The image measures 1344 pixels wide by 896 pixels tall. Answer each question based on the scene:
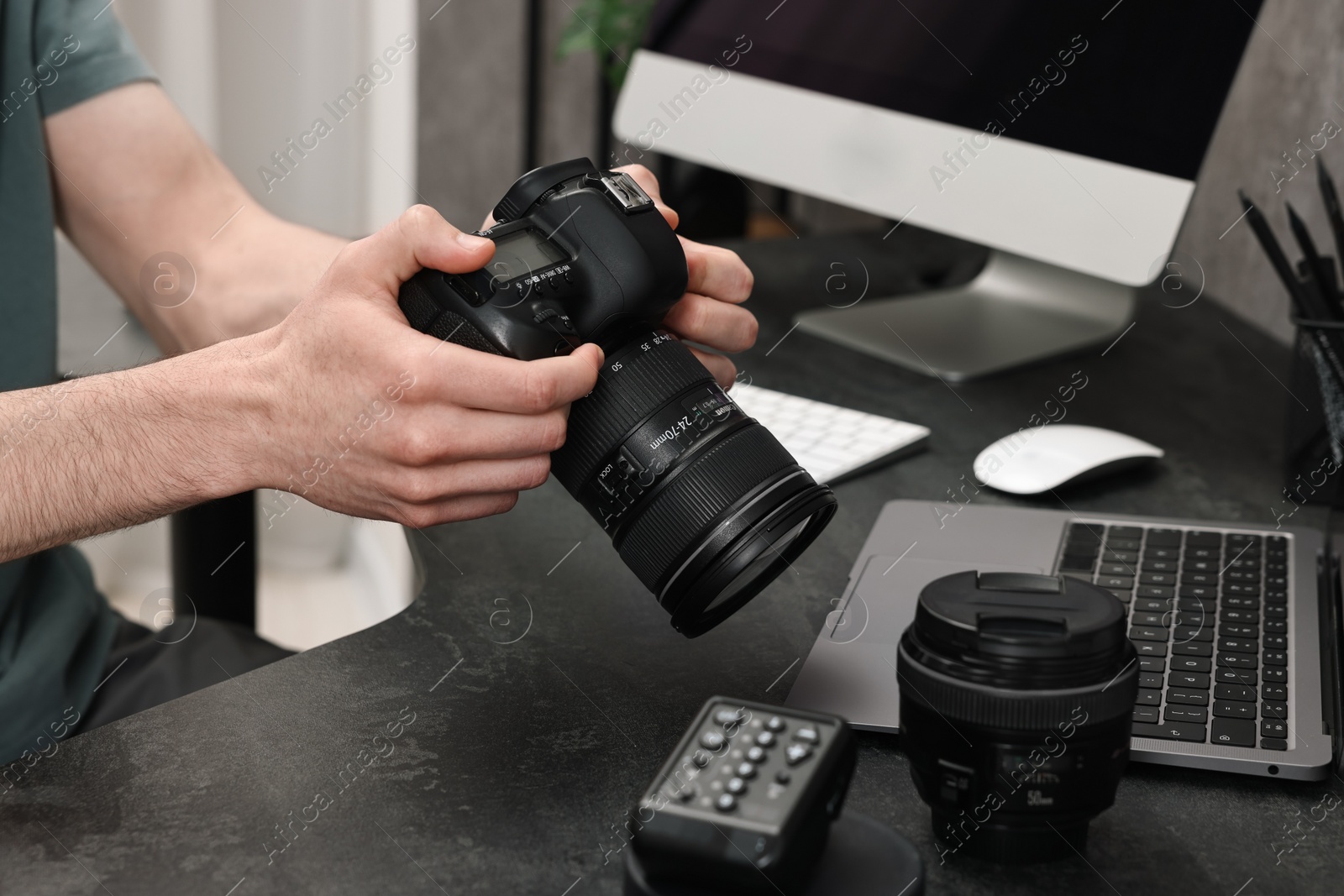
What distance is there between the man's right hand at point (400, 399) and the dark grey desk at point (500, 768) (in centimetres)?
8

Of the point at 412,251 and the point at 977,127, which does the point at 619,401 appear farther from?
the point at 977,127

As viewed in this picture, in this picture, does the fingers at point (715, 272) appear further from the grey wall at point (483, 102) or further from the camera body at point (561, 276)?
the grey wall at point (483, 102)

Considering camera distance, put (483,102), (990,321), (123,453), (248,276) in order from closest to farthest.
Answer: (123,453) < (248,276) < (990,321) < (483,102)

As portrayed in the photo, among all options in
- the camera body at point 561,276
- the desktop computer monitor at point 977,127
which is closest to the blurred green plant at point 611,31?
the desktop computer monitor at point 977,127

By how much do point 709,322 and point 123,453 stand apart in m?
0.31

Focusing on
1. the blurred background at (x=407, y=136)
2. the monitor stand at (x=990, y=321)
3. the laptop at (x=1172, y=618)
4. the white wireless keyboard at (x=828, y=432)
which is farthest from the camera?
the blurred background at (x=407, y=136)

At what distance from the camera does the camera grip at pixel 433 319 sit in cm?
51

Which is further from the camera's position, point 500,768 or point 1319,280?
point 1319,280

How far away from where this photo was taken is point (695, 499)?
51 centimetres

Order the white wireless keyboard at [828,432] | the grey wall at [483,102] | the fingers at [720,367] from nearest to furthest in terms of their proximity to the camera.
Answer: the fingers at [720,367], the white wireless keyboard at [828,432], the grey wall at [483,102]

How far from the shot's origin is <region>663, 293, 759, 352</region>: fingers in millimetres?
659

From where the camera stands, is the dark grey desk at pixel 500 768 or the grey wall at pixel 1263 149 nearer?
the dark grey desk at pixel 500 768

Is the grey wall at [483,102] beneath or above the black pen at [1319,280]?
beneath

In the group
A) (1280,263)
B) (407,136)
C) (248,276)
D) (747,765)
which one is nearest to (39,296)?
(248,276)
